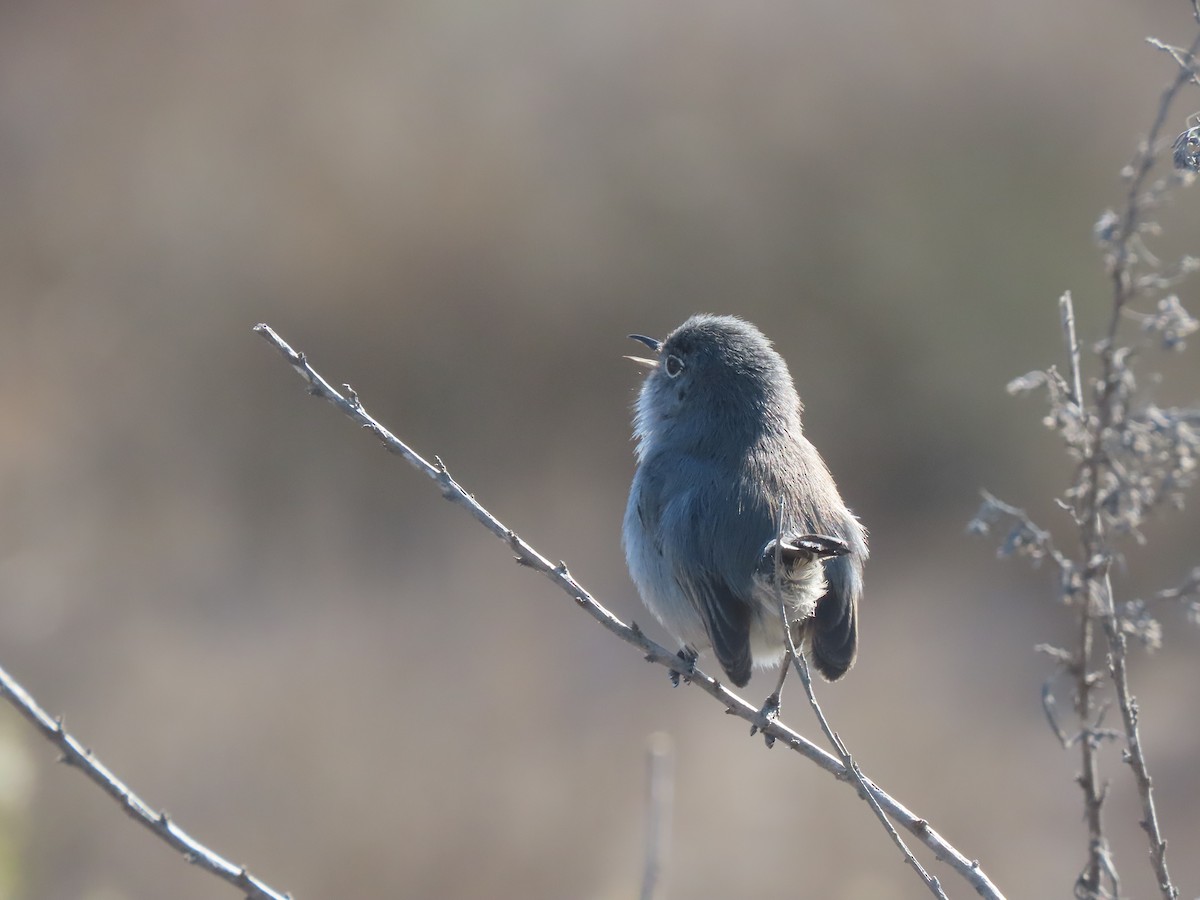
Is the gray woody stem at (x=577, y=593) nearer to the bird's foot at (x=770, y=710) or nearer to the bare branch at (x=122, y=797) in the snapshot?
the bird's foot at (x=770, y=710)

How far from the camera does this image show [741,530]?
3607 millimetres

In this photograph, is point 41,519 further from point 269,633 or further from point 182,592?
point 269,633

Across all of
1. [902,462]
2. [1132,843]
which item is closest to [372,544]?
[902,462]

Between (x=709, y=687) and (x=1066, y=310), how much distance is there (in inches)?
47.9

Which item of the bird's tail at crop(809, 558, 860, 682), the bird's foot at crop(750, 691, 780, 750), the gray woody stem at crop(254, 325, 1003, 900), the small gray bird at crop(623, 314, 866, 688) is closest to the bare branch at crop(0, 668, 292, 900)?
the gray woody stem at crop(254, 325, 1003, 900)

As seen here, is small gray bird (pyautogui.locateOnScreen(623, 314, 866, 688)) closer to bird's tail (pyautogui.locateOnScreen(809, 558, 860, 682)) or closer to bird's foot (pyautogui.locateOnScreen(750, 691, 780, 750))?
bird's tail (pyautogui.locateOnScreen(809, 558, 860, 682))

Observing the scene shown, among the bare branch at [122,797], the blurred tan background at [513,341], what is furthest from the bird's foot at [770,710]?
the blurred tan background at [513,341]

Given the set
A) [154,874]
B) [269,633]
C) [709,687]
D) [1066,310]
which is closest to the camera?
[1066,310]

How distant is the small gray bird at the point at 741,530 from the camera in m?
3.52

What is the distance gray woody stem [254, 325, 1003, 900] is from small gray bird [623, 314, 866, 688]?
48 centimetres

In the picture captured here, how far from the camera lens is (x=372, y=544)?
33.0 ft

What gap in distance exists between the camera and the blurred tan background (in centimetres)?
881

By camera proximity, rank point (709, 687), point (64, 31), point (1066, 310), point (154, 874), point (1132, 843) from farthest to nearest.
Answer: point (64, 31) → point (1132, 843) → point (154, 874) → point (709, 687) → point (1066, 310)

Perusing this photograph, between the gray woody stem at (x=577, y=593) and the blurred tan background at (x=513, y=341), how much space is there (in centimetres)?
562
